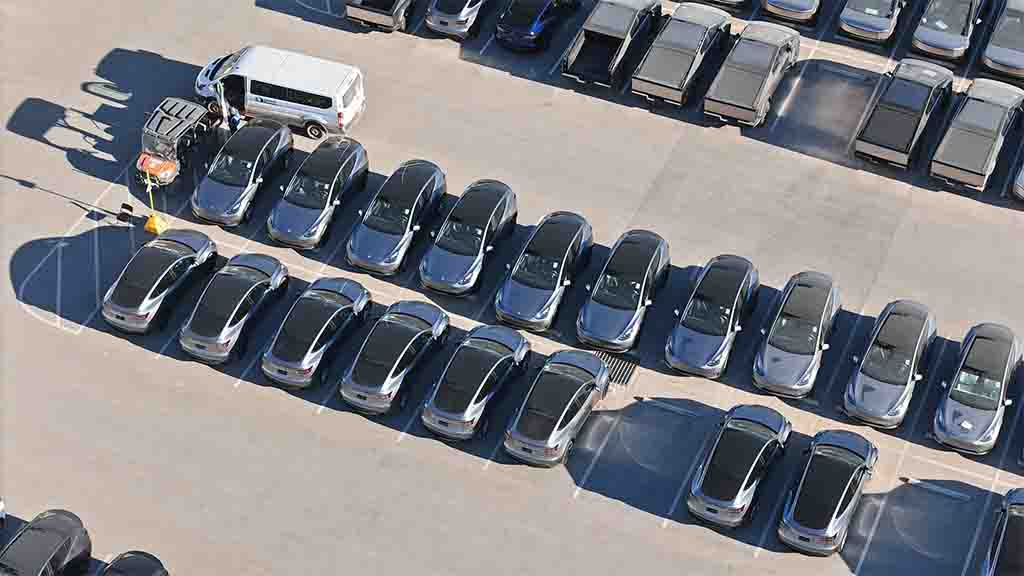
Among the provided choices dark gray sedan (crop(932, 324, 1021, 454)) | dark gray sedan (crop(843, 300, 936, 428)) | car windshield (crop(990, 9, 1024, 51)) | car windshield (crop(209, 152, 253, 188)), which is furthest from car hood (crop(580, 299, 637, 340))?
car windshield (crop(990, 9, 1024, 51))

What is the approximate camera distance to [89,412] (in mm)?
35750

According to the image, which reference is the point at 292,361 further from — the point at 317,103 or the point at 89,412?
the point at 317,103

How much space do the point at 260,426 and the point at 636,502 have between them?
29.1ft

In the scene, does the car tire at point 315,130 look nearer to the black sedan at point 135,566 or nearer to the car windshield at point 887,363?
the black sedan at point 135,566

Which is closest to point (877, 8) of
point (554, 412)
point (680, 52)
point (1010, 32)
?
point (1010, 32)

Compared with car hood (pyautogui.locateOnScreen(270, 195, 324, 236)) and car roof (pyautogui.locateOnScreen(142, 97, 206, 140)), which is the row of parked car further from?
car roof (pyautogui.locateOnScreen(142, 97, 206, 140))

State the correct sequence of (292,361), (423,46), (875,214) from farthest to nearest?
1. (423,46)
2. (875,214)
3. (292,361)

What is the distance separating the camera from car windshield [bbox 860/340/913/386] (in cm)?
3488

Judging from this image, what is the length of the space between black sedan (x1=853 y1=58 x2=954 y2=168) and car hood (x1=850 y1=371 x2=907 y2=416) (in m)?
8.17

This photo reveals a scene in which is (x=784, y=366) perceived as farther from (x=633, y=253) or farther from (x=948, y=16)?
(x=948, y=16)

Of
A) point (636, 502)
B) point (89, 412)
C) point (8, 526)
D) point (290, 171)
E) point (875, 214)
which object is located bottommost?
point (8, 526)

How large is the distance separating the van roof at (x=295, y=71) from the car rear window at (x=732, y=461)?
15.1 meters

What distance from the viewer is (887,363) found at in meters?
35.1

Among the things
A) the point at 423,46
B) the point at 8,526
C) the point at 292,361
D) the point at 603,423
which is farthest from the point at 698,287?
the point at 8,526
